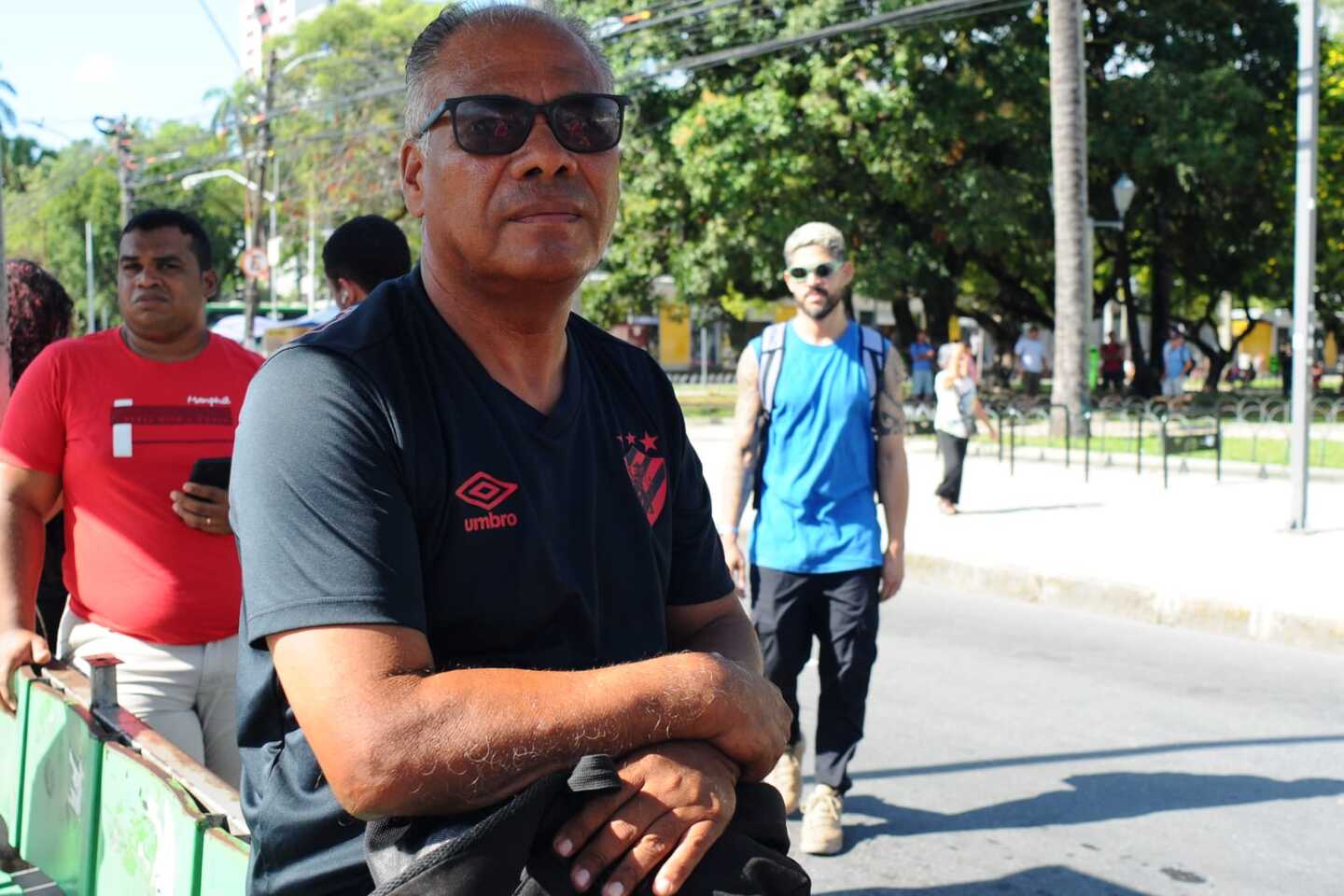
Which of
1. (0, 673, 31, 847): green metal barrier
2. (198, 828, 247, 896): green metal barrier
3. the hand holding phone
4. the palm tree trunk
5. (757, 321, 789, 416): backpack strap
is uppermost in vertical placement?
the palm tree trunk

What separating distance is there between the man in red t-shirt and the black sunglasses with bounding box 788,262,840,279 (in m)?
2.12

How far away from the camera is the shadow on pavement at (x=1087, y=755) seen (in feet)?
19.4

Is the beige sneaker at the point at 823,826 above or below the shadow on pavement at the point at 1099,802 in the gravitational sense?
above

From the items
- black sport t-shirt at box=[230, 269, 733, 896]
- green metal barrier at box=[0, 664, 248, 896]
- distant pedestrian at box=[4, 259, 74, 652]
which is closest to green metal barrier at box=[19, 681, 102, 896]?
green metal barrier at box=[0, 664, 248, 896]

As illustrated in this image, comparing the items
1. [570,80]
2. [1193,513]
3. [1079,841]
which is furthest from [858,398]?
[1193,513]

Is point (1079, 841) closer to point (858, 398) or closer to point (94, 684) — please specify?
point (858, 398)

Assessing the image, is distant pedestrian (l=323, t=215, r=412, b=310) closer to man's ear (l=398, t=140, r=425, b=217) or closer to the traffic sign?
man's ear (l=398, t=140, r=425, b=217)

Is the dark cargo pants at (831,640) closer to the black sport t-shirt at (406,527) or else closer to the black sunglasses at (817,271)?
the black sunglasses at (817,271)

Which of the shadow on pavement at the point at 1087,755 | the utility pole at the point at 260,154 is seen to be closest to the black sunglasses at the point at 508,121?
the shadow on pavement at the point at 1087,755

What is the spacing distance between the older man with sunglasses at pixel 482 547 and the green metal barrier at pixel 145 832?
2.36ft

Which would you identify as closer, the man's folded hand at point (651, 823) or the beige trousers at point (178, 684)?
the man's folded hand at point (651, 823)

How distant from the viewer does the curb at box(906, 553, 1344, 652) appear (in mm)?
8250

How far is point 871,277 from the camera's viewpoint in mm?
25797

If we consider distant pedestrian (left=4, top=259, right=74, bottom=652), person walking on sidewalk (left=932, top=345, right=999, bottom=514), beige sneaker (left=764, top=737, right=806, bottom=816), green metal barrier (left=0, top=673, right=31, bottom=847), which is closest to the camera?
green metal barrier (left=0, top=673, right=31, bottom=847)
